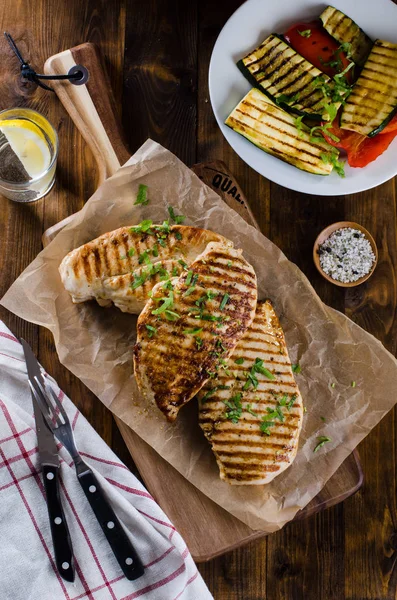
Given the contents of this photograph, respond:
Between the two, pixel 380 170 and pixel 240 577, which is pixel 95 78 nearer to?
pixel 380 170

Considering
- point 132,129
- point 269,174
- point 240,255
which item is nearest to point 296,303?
point 240,255

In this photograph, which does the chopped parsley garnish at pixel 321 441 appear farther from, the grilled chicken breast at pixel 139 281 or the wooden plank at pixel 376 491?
the grilled chicken breast at pixel 139 281

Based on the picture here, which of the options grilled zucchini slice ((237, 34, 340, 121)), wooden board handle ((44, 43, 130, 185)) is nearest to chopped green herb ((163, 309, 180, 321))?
wooden board handle ((44, 43, 130, 185))

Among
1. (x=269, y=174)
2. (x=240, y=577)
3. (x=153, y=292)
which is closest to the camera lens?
(x=153, y=292)

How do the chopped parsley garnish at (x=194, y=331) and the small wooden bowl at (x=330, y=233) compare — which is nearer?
the chopped parsley garnish at (x=194, y=331)

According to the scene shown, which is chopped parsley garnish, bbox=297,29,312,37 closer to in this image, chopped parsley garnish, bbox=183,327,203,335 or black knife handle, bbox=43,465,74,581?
chopped parsley garnish, bbox=183,327,203,335

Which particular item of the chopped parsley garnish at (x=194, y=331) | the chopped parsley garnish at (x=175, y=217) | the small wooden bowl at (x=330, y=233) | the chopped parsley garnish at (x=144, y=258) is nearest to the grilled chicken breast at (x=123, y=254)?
the chopped parsley garnish at (x=144, y=258)
